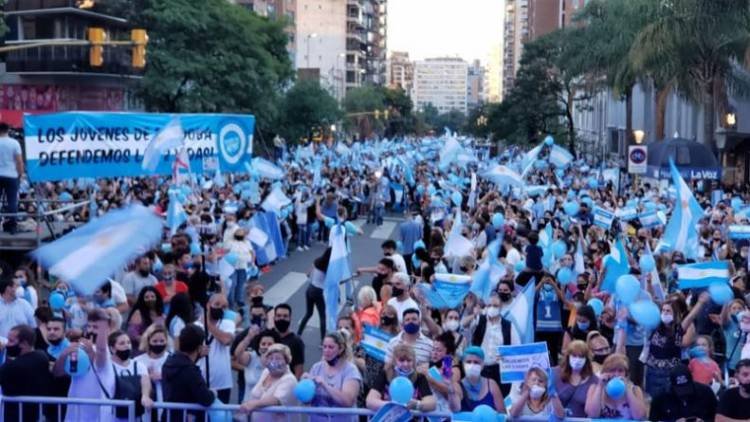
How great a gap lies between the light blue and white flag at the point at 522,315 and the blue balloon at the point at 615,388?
108 inches

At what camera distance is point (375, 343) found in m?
9.13

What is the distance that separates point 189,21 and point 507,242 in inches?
1444

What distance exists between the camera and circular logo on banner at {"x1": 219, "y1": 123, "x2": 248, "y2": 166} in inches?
761

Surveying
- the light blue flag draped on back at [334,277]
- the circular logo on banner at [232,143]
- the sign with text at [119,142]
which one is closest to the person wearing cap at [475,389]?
the light blue flag draped on back at [334,277]

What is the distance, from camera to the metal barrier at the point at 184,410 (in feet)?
25.8

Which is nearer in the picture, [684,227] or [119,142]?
[684,227]

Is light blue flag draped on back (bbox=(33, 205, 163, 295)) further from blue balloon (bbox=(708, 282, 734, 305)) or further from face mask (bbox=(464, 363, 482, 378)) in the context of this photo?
blue balloon (bbox=(708, 282, 734, 305))

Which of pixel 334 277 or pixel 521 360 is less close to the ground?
pixel 521 360

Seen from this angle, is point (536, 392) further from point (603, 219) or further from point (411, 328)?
point (603, 219)

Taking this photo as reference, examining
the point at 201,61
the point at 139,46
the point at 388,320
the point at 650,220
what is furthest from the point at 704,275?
the point at 201,61

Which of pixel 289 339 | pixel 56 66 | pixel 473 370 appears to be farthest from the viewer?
pixel 56 66

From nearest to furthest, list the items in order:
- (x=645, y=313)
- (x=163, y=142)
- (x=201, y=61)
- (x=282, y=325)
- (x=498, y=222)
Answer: (x=282, y=325)
(x=645, y=313)
(x=163, y=142)
(x=498, y=222)
(x=201, y=61)

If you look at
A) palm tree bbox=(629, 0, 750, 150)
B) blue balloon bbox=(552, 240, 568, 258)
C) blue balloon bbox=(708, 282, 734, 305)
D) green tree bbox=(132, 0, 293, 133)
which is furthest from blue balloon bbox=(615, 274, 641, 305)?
green tree bbox=(132, 0, 293, 133)

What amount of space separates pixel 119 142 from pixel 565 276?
7017 millimetres
